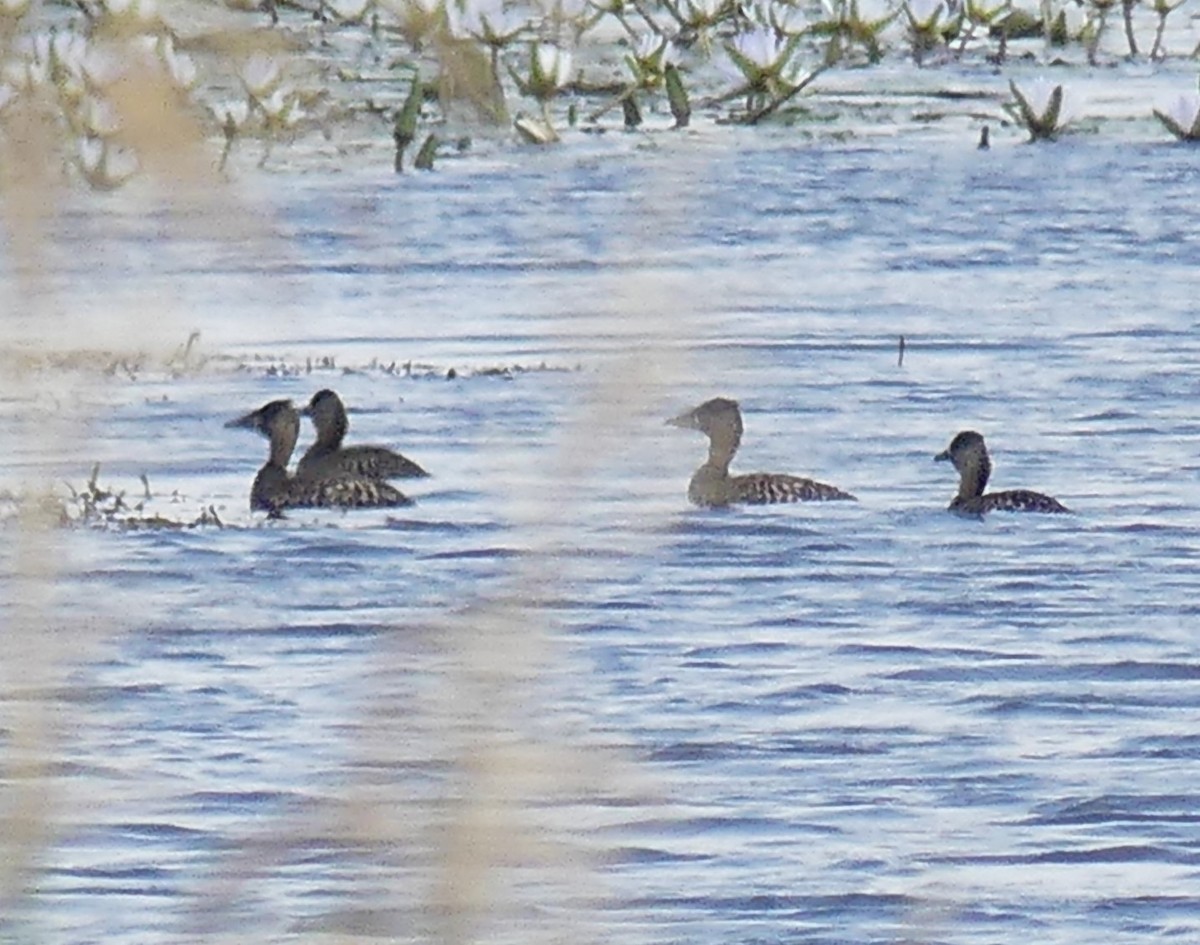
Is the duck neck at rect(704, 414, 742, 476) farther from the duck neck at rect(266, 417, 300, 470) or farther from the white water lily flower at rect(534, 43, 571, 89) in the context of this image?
the white water lily flower at rect(534, 43, 571, 89)

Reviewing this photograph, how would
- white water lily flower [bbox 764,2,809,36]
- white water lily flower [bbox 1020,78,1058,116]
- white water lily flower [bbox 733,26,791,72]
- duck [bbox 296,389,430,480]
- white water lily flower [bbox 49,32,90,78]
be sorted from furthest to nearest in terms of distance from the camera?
white water lily flower [bbox 764,2,809,36], white water lily flower [bbox 1020,78,1058,116], white water lily flower [bbox 733,26,791,72], duck [bbox 296,389,430,480], white water lily flower [bbox 49,32,90,78]

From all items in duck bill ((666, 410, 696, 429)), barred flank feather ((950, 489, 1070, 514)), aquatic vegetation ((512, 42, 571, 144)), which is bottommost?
barred flank feather ((950, 489, 1070, 514))

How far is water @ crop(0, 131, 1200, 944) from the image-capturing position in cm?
253

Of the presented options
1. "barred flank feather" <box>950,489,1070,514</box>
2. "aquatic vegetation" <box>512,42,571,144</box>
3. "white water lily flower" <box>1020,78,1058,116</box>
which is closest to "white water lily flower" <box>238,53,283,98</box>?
"barred flank feather" <box>950,489,1070,514</box>

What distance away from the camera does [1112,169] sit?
1722cm

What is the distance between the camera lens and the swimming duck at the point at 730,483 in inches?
378

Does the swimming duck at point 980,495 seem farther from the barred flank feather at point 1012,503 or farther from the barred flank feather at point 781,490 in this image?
the barred flank feather at point 781,490

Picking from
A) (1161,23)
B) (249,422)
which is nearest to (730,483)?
(249,422)

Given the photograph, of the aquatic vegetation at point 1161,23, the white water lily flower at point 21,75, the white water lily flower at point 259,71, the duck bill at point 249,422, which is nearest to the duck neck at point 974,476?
the duck bill at point 249,422

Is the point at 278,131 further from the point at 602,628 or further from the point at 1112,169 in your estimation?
the point at 1112,169

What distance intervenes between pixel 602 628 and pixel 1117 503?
87.9 inches

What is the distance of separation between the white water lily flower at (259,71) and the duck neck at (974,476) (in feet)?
21.7

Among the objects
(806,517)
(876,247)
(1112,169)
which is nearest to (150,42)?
(806,517)

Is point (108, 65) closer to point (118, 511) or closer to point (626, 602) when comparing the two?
point (626, 602)
